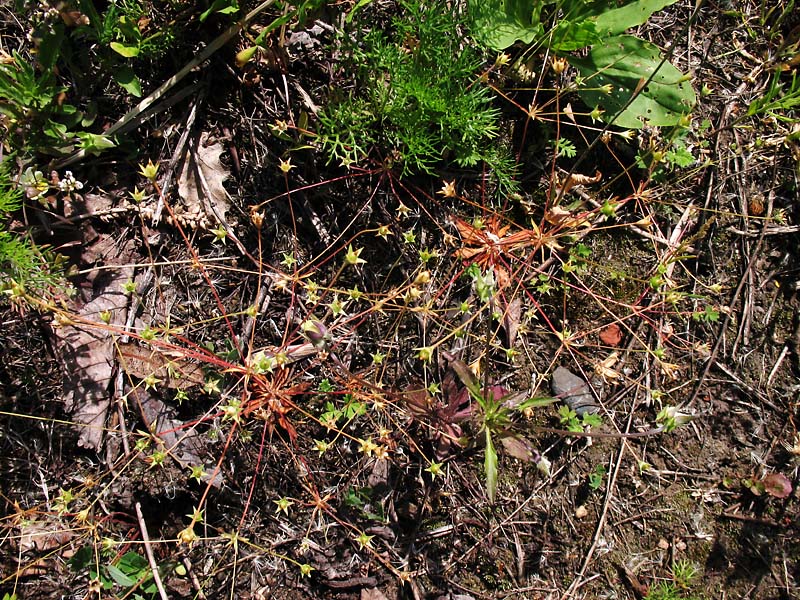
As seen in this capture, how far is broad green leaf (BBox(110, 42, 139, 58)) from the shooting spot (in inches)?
A: 85.0

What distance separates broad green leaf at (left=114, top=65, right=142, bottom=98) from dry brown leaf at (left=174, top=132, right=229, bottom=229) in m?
0.30

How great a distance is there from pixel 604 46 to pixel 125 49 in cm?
190

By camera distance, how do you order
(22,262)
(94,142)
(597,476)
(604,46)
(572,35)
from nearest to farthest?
(22,262)
(94,142)
(572,35)
(604,46)
(597,476)

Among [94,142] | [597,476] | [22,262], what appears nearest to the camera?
[22,262]

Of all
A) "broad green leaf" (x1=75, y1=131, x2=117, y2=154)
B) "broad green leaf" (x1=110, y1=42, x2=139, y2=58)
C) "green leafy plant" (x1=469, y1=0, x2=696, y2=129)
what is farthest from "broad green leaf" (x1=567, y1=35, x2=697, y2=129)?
"broad green leaf" (x1=75, y1=131, x2=117, y2=154)

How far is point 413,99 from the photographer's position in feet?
7.73

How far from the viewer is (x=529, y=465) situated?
259 cm

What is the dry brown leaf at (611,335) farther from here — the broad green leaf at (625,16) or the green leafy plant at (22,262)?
the green leafy plant at (22,262)

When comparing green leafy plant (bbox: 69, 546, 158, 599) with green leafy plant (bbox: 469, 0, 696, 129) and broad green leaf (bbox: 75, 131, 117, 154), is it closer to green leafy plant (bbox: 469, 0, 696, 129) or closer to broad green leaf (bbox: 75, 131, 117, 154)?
broad green leaf (bbox: 75, 131, 117, 154)

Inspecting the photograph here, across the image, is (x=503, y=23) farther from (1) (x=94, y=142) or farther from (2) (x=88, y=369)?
(2) (x=88, y=369)

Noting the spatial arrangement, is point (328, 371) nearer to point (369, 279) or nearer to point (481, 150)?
point (369, 279)

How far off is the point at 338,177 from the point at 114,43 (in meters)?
0.93

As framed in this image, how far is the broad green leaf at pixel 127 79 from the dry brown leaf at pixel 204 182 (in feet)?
1.00

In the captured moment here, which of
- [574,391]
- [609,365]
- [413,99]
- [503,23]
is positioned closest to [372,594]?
[574,391]
